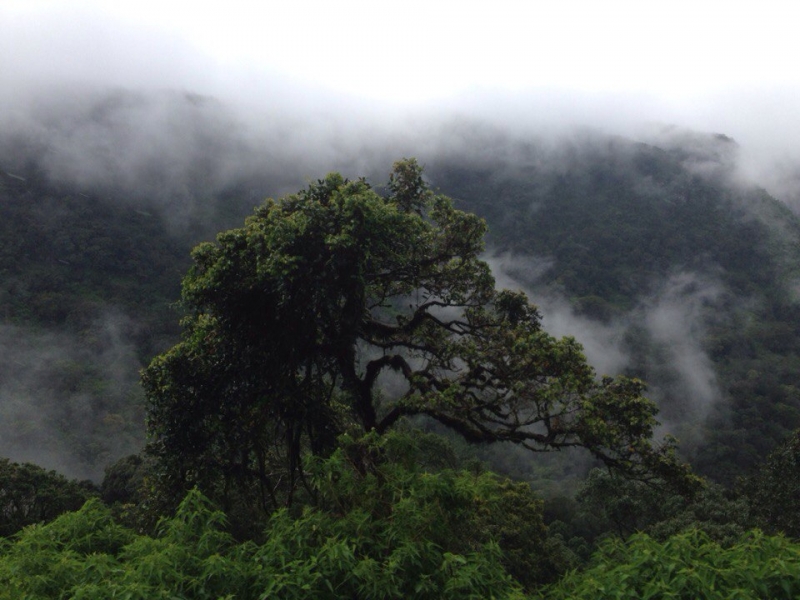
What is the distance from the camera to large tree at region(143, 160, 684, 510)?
6.75 meters

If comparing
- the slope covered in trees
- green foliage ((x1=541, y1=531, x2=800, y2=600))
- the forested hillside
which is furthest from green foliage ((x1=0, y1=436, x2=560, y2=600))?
the slope covered in trees

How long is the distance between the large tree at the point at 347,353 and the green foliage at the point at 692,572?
6.95 ft

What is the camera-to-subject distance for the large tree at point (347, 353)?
675 cm

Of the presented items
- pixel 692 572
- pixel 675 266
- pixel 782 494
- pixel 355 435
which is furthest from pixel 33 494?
pixel 675 266

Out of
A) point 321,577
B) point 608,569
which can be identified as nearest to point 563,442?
point 608,569

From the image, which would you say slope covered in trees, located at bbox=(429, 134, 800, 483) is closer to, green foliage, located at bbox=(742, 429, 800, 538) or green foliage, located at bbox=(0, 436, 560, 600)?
green foliage, located at bbox=(742, 429, 800, 538)

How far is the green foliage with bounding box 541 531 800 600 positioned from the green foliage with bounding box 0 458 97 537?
17845mm

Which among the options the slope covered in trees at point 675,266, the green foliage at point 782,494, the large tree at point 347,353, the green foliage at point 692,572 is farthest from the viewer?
the slope covered in trees at point 675,266

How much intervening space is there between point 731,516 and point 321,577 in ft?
81.5

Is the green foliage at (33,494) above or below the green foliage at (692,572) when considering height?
below

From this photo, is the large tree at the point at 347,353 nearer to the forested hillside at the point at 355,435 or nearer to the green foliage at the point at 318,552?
the forested hillside at the point at 355,435

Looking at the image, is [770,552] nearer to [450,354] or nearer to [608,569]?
[608,569]

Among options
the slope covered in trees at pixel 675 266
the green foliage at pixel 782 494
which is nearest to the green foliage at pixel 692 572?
the green foliage at pixel 782 494

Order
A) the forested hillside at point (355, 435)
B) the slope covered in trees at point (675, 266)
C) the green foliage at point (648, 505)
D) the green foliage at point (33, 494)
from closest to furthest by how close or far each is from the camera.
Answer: the forested hillside at point (355, 435), the green foliage at point (33, 494), the green foliage at point (648, 505), the slope covered in trees at point (675, 266)
